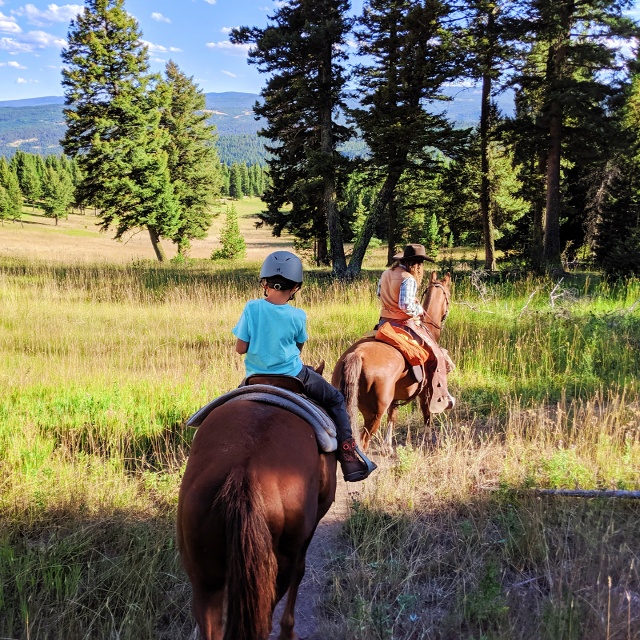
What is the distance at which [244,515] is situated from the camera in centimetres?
202

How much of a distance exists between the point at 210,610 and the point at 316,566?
1593 millimetres

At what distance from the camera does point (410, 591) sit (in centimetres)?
328

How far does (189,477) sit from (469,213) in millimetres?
30329

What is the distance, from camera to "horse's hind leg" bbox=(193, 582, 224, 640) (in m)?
2.24

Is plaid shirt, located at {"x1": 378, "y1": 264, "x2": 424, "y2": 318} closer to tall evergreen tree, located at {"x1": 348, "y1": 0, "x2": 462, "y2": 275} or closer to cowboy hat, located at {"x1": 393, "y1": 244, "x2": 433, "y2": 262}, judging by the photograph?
cowboy hat, located at {"x1": 393, "y1": 244, "x2": 433, "y2": 262}

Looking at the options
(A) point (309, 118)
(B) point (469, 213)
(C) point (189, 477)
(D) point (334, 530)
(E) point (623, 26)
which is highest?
(E) point (623, 26)

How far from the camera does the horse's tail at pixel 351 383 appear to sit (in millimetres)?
4907

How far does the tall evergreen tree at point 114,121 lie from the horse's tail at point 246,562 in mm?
28510

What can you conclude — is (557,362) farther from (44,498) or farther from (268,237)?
(268,237)

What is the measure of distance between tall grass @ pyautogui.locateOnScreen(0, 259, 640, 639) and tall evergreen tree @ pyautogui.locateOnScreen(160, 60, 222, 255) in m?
31.4

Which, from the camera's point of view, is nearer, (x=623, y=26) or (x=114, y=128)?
(x=623, y=26)

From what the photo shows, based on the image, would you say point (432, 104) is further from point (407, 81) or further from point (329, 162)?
point (329, 162)

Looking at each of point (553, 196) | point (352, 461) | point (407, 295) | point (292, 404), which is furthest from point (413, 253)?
point (553, 196)

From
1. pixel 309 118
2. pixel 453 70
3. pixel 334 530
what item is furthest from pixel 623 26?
pixel 334 530
